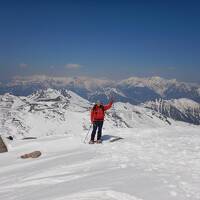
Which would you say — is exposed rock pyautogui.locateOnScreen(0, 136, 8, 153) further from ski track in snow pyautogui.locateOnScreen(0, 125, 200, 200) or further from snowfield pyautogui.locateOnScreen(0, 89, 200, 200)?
ski track in snow pyautogui.locateOnScreen(0, 125, 200, 200)

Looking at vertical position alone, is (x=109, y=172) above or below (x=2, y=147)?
above

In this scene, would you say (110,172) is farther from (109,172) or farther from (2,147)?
(2,147)

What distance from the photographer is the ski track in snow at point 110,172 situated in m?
10.5

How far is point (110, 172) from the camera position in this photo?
13391 millimetres

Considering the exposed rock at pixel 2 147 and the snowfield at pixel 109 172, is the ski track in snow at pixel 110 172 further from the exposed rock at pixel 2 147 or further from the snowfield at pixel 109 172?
the exposed rock at pixel 2 147

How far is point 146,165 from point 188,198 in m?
4.77

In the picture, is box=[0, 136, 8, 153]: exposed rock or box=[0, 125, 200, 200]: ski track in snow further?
box=[0, 136, 8, 153]: exposed rock

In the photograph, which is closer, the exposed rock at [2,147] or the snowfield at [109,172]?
the snowfield at [109,172]

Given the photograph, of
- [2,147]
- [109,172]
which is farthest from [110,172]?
[2,147]

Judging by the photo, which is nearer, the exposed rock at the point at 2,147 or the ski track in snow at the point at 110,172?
the ski track in snow at the point at 110,172

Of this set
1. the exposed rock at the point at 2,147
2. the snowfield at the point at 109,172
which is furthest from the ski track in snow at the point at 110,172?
the exposed rock at the point at 2,147

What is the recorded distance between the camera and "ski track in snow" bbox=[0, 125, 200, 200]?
1049 cm

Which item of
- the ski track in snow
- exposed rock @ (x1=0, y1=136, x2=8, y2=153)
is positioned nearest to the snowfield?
the ski track in snow

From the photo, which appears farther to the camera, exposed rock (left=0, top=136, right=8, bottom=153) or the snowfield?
exposed rock (left=0, top=136, right=8, bottom=153)
